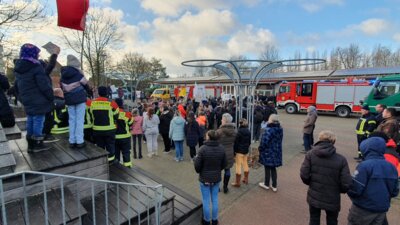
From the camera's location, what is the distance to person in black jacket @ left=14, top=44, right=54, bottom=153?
3.38 m

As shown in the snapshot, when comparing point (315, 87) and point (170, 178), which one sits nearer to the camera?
point (170, 178)

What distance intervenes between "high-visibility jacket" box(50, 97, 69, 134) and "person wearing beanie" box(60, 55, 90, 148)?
838 mm

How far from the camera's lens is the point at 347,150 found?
8.49 m

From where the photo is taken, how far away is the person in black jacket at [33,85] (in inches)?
133

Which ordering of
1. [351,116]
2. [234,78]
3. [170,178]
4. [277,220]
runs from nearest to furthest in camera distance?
[277,220]
[170,178]
[234,78]
[351,116]

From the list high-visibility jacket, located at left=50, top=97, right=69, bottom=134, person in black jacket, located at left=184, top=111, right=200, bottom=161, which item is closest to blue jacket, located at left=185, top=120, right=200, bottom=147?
person in black jacket, located at left=184, top=111, right=200, bottom=161

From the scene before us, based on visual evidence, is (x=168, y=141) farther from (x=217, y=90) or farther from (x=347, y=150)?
(x=217, y=90)

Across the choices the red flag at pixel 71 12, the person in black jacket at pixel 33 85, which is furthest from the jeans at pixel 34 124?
the red flag at pixel 71 12

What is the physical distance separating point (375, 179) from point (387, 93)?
13.7m

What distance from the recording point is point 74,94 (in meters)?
3.80

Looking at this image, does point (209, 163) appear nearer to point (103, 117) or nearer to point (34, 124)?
point (103, 117)

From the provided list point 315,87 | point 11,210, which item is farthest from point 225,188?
point 315,87

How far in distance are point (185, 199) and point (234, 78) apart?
178 inches

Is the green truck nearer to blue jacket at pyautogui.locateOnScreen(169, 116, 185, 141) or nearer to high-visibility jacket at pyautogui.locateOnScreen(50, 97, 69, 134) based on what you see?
blue jacket at pyautogui.locateOnScreen(169, 116, 185, 141)
